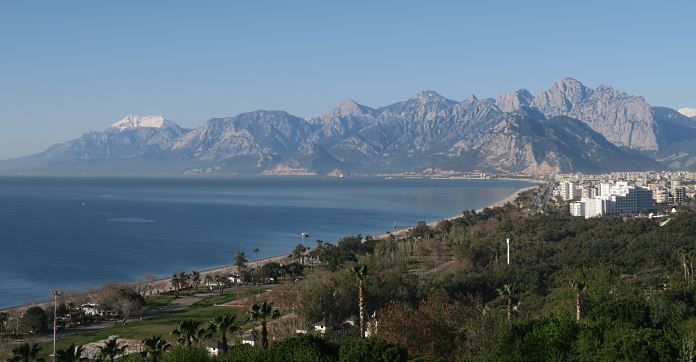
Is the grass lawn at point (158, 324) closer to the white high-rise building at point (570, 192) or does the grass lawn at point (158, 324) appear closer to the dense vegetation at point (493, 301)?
the dense vegetation at point (493, 301)

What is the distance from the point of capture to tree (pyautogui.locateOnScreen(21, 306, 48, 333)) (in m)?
43.3

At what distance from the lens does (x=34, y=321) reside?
43.3 m

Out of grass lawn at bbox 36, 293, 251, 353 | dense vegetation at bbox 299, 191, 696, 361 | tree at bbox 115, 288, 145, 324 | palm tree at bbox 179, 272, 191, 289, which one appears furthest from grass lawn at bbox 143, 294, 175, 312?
dense vegetation at bbox 299, 191, 696, 361

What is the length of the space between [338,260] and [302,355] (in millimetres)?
42462

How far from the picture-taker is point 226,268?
72812mm

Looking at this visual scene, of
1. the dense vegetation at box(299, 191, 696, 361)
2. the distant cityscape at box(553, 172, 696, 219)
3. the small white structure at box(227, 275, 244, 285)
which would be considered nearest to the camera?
the dense vegetation at box(299, 191, 696, 361)

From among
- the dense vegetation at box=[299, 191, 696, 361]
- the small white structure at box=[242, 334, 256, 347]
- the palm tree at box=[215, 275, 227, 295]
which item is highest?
the dense vegetation at box=[299, 191, 696, 361]

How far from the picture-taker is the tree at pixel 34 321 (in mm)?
43281

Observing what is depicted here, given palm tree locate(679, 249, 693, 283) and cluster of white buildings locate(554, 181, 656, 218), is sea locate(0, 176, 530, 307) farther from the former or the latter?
palm tree locate(679, 249, 693, 283)

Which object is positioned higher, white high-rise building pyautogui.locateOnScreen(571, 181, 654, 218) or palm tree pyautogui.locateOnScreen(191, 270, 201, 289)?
white high-rise building pyautogui.locateOnScreen(571, 181, 654, 218)

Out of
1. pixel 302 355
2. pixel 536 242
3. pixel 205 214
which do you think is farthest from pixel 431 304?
pixel 205 214

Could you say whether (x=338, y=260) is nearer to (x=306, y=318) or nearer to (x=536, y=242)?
(x=536, y=242)

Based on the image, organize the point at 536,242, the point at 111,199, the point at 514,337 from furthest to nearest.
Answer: the point at 111,199 < the point at 536,242 < the point at 514,337

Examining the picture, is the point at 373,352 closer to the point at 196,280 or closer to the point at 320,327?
the point at 320,327
